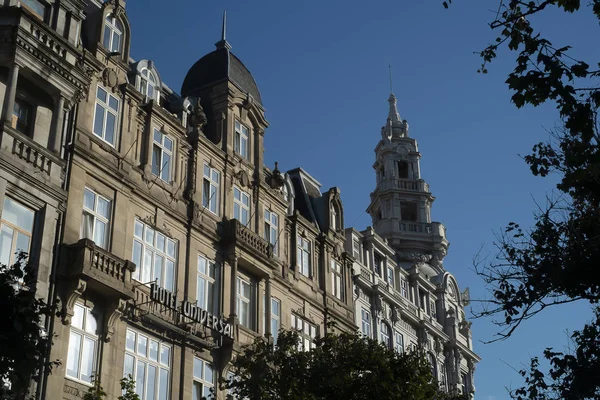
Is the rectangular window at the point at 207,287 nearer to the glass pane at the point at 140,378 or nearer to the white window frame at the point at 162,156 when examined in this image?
the white window frame at the point at 162,156

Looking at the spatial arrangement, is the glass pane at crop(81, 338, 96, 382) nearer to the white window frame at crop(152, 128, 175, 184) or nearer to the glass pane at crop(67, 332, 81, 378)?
the glass pane at crop(67, 332, 81, 378)

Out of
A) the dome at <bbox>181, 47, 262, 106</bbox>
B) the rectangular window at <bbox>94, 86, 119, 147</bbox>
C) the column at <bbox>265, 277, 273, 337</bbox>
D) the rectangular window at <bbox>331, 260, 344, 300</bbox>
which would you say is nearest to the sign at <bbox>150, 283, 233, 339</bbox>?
the column at <bbox>265, 277, 273, 337</bbox>

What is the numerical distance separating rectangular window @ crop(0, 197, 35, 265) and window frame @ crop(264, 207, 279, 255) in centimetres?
1565

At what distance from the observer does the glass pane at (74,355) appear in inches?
1138

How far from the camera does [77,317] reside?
97.6 feet

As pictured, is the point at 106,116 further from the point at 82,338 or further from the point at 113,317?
the point at 82,338

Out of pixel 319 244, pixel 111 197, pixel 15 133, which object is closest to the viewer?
pixel 15 133

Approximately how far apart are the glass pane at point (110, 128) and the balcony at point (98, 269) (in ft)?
17.6

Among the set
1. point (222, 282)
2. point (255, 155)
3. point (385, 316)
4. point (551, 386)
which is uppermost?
point (255, 155)

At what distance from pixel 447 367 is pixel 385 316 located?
978 cm

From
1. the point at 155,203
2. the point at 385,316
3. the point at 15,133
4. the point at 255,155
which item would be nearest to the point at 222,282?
the point at 155,203

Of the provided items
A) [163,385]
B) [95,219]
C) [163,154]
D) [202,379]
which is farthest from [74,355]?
[163,154]

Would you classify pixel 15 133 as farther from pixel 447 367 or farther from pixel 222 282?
pixel 447 367

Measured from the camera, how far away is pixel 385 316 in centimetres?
5297
